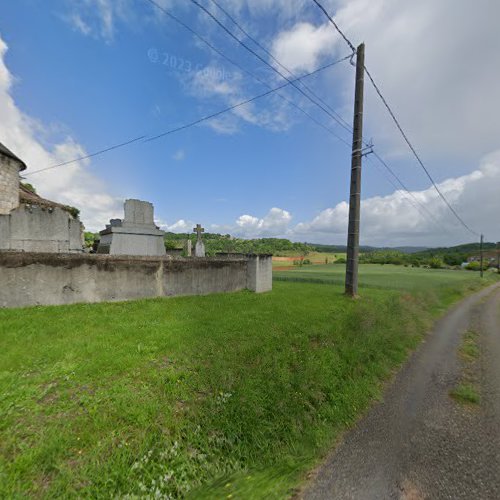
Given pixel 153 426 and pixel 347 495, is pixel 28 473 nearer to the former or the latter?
pixel 153 426

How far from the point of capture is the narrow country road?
2.41 m

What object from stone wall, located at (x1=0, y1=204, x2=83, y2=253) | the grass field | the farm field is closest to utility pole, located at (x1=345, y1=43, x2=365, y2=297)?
the grass field

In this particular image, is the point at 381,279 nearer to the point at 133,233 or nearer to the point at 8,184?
the point at 133,233

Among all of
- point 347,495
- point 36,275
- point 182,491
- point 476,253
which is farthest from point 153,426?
point 476,253

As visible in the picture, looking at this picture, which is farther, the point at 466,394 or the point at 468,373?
the point at 468,373

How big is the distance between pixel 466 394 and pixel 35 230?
13416 mm

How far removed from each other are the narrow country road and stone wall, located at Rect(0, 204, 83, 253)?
432 inches

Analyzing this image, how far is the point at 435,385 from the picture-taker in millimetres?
4582

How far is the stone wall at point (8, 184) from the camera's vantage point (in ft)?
40.2

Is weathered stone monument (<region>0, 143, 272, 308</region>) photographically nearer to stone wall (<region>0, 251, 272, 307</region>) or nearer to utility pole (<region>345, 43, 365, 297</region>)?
stone wall (<region>0, 251, 272, 307</region>)

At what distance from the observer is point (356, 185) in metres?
9.59

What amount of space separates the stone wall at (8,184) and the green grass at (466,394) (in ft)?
59.4

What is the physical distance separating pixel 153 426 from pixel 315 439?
1.89 m

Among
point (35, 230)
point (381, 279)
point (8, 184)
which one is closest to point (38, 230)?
point (35, 230)
